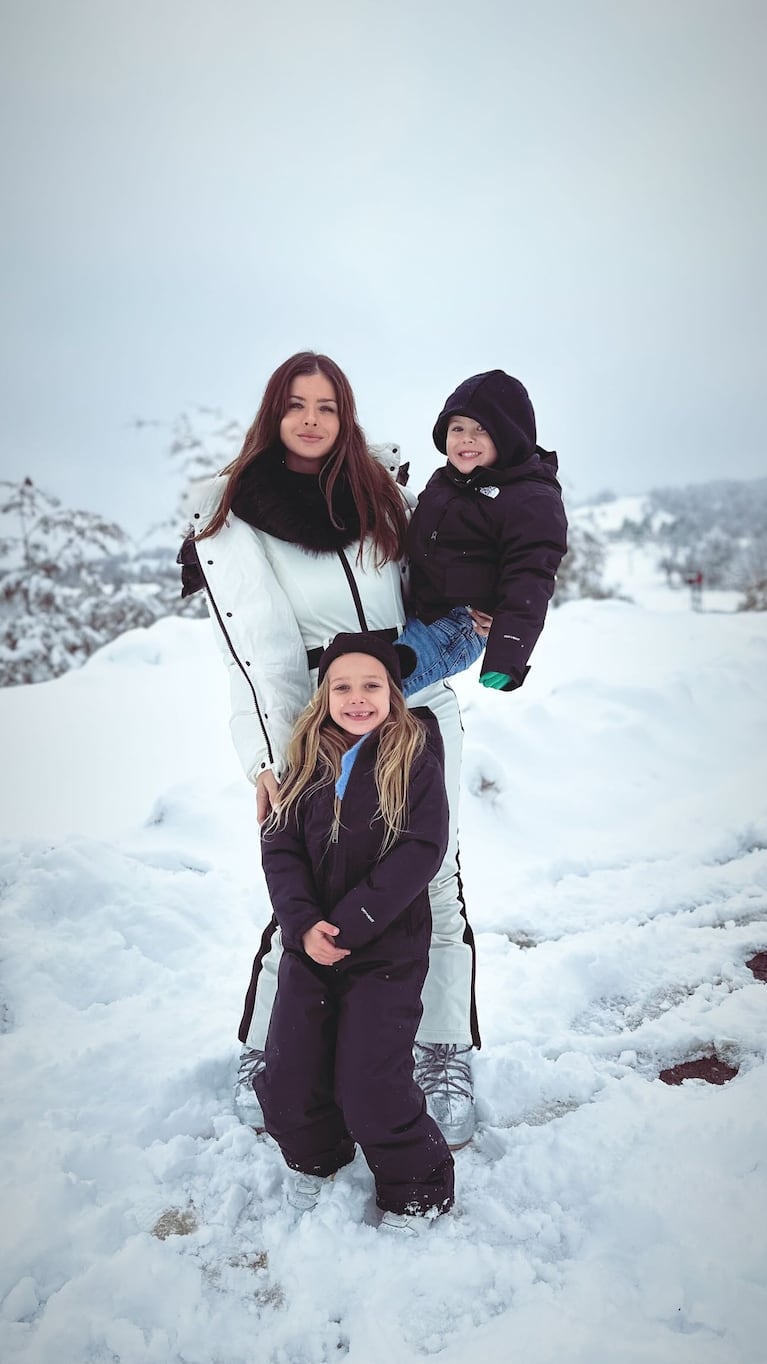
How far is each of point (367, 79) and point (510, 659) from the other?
91.4 metres

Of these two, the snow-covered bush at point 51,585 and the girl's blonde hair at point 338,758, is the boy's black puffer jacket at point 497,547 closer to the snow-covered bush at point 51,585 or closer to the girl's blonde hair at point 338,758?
the girl's blonde hair at point 338,758

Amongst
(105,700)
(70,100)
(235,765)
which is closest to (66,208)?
(70,100)

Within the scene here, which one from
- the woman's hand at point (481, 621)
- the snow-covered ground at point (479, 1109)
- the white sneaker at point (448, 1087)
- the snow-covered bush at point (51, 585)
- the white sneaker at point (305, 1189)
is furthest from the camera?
the snow-covered bush at point (51, 585)

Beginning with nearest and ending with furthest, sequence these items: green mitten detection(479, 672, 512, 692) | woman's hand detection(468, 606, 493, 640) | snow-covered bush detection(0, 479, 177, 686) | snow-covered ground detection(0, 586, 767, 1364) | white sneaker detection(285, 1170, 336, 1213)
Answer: snow-covered ground detection(0, 586, 767, 1364) < white sneaker detection(285, 1170, 336, 1213) < green mitten detection(479, 672, 512, 692) < woman's hand detection(468, 606, 493, 640) < snow-covered bush detection(0, 479, 177, 686)

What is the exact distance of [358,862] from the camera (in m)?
2.14

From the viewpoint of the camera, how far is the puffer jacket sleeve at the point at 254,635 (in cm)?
232

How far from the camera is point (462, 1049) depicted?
97.2 inches

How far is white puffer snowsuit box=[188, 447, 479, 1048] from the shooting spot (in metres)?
2.33

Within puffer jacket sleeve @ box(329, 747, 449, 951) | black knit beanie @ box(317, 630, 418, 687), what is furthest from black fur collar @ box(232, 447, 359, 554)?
puffer jacket sleeve @ box(329, 747, 449, 951)

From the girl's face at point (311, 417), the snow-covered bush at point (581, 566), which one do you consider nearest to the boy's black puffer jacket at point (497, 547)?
the girl's face at point (311, 417)

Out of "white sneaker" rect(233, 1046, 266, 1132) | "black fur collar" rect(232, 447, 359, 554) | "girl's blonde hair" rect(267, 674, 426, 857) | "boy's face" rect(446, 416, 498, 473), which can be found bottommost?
"white sneaker" rect(233, 1046, 266, 1132)

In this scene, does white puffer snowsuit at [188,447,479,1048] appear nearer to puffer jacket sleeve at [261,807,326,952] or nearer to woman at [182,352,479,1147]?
woman at [182,352,479,1147]

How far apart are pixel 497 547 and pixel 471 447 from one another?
35 centimetres

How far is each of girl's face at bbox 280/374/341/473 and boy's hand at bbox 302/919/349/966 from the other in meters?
1.45
